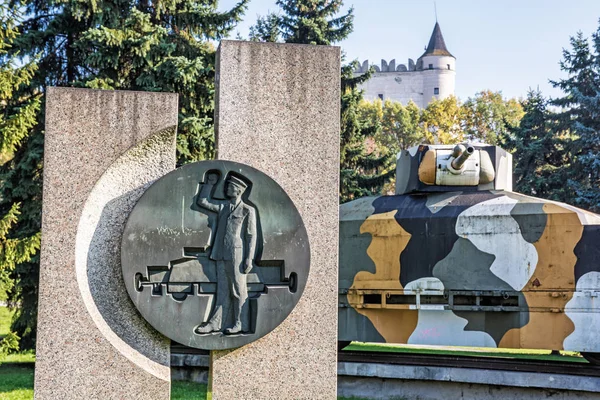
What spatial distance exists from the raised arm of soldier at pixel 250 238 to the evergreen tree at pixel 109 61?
314 inches

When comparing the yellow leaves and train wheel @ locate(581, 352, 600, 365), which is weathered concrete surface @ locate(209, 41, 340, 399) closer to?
train wheel @ locate(581, 352, 600, 365)

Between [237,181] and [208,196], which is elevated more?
[237,181]

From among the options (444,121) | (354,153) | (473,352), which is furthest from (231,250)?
(444,121)

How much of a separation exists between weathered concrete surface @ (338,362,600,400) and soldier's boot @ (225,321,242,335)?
5182 mm

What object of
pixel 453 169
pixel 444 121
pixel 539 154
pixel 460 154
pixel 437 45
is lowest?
pixel 453 169

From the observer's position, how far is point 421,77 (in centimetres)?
7356

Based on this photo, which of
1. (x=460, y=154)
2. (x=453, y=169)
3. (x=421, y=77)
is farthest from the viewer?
(x=421, y=77)

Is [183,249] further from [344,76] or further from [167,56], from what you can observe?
[344,76]

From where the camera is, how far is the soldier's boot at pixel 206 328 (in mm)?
5824

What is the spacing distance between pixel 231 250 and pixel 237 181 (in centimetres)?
49

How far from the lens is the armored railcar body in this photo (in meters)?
10.6

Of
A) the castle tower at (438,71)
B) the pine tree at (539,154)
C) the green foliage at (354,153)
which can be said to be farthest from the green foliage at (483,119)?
the castle tower at (438,71)

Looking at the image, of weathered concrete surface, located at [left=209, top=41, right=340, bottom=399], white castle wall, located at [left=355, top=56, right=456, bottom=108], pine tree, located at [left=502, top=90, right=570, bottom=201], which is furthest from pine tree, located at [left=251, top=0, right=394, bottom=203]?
white castle wall, located at [left=355, top=56, right=456, bottom=108]

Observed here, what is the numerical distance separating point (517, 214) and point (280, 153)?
18.1ft
